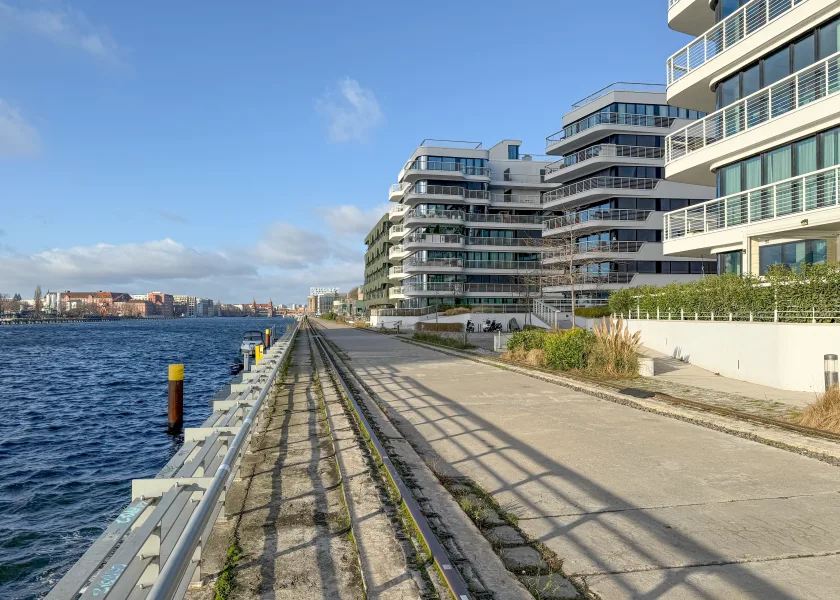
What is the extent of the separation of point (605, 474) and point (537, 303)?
131ft

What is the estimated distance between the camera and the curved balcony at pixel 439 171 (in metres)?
64.8

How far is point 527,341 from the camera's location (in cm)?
2361

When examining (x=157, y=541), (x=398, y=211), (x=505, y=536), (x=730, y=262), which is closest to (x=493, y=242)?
(x=398, y=211)

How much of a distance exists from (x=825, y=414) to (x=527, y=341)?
1385 centimetres

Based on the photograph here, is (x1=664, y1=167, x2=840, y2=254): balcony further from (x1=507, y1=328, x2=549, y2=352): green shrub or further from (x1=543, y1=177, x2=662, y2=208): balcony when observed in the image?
(x1=543, y1=177, x2=662, y2=208): balcony

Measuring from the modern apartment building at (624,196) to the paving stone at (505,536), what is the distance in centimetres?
4312

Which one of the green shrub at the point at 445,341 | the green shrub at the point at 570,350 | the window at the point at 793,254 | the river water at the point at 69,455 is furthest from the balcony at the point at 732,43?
the river water at the point at 69,455

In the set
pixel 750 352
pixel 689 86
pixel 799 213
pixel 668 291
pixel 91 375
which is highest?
pixel 689 86

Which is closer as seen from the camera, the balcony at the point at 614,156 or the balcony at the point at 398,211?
the balcony at the point at 614,156

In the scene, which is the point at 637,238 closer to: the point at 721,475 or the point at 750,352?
the point at 750,352

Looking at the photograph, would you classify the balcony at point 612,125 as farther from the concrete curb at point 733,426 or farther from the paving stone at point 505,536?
the paving stone at point 505,536

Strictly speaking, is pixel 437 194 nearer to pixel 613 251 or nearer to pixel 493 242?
pixel 493 242

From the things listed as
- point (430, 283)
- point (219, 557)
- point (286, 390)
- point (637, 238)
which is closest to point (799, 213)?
point (286, 390)

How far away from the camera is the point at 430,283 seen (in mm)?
64625
